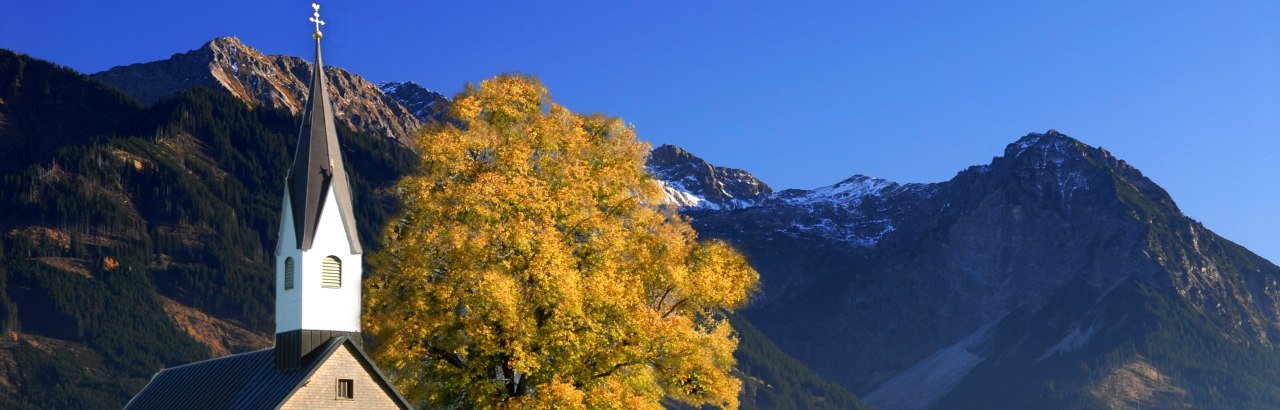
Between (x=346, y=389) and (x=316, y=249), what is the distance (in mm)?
6112

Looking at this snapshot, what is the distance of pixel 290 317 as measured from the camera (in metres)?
64.9

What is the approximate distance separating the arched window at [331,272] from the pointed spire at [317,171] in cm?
104

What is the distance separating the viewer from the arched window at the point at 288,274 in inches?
2596

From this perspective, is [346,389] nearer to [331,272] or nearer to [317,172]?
[331,272]

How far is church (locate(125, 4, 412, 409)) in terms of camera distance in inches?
2489

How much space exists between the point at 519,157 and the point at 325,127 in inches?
413

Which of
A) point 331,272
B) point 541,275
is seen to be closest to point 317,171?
point 331,272

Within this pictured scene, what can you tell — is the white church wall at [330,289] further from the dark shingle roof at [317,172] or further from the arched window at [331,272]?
the dark shingle roof at [317,172]

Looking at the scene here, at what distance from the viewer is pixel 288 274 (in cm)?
6638

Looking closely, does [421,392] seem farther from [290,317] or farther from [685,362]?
[685,362]

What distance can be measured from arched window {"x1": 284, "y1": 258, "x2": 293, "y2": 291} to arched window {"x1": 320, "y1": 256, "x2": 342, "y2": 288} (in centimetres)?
157

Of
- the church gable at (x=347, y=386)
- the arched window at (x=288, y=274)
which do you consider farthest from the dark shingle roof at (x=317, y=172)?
the church gable at (x=347, y=386)

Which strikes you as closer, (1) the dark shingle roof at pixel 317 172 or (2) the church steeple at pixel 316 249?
(2) the church steeple at pixel 316 249

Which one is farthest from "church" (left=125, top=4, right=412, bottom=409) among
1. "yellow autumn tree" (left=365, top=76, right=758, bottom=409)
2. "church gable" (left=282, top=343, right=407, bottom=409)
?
"yellow autumn tree" (left=365, top=76, right=758, bottom=409)
